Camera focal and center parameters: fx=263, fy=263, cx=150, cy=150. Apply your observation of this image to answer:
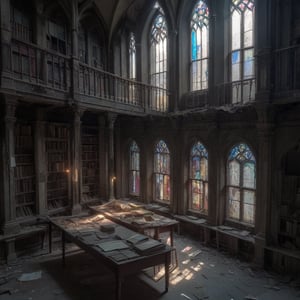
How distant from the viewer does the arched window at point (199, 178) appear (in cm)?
816

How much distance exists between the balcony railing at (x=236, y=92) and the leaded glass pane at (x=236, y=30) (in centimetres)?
109

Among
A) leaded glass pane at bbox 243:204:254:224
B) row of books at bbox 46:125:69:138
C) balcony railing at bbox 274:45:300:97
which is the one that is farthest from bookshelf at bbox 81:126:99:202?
balcony railing at bbox 274:45:300:97

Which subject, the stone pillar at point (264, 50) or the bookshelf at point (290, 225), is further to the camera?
the bookshelf at point (290, 225)

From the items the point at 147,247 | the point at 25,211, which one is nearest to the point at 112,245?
the point at 147,247

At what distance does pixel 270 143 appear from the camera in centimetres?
613

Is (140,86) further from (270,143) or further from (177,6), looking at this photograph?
(270,143)

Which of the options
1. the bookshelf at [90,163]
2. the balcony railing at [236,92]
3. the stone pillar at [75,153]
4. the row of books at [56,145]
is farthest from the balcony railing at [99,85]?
the balcony railing at [236,92]

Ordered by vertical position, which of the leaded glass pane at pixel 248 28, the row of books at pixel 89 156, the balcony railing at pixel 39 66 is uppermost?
the leaded glass pane at pixel 248 28

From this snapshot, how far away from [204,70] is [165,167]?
354 cm

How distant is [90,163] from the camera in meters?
9.62

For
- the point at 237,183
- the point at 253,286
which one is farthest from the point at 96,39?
the point at 253,286

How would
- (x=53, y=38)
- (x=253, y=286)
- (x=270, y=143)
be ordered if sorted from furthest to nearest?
1. (x=53, y=38)
2. (x=270, y=143)
3. (x=253, y=286)

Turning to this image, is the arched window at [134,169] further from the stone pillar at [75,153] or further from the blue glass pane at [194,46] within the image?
the blue glass pane at [194,46]

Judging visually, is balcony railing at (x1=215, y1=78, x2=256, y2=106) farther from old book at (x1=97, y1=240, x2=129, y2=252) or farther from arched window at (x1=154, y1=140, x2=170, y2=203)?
old book at (x1=97, y1=240, x2=129, y2=252)
